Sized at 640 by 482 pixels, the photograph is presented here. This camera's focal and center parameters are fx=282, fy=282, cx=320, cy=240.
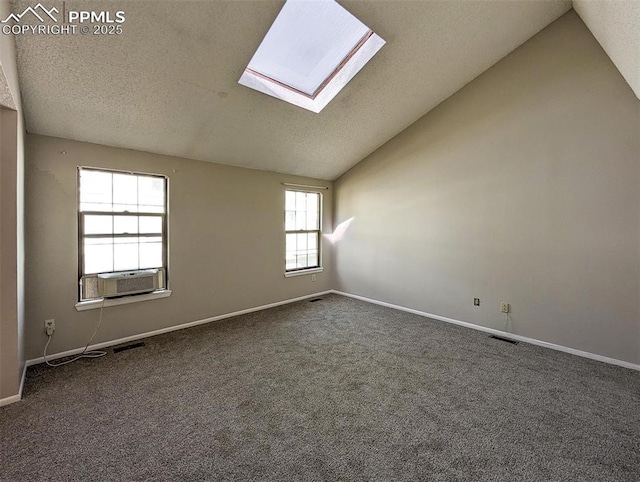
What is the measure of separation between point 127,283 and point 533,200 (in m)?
4.67

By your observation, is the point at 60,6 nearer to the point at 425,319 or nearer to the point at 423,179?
the point at 423,179

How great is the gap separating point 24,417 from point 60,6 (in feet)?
9.08

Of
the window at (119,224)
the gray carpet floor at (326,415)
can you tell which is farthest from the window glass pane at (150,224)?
the gray carpet floor at (326,415)

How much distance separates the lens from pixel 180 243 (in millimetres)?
3594

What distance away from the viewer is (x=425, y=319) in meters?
4.04

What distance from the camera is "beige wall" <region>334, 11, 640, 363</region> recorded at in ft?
9.07

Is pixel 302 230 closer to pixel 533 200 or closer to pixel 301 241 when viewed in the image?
pixel 301 241

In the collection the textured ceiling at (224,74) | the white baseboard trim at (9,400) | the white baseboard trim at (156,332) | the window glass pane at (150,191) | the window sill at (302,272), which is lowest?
the white baseboard trim at (9,400)

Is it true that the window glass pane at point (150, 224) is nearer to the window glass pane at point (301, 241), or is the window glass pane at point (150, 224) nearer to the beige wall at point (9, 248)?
the beige wall at point (9, 248)

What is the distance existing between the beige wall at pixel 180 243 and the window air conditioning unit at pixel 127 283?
0.63 feet

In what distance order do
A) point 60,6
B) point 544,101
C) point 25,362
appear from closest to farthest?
point 60,6 → point 25,362 → point 544,101

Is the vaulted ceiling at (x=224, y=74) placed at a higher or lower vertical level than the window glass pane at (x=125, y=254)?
higher

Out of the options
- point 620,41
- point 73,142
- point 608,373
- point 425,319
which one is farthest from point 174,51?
point 608,373

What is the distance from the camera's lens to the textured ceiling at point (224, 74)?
211 centimetres
